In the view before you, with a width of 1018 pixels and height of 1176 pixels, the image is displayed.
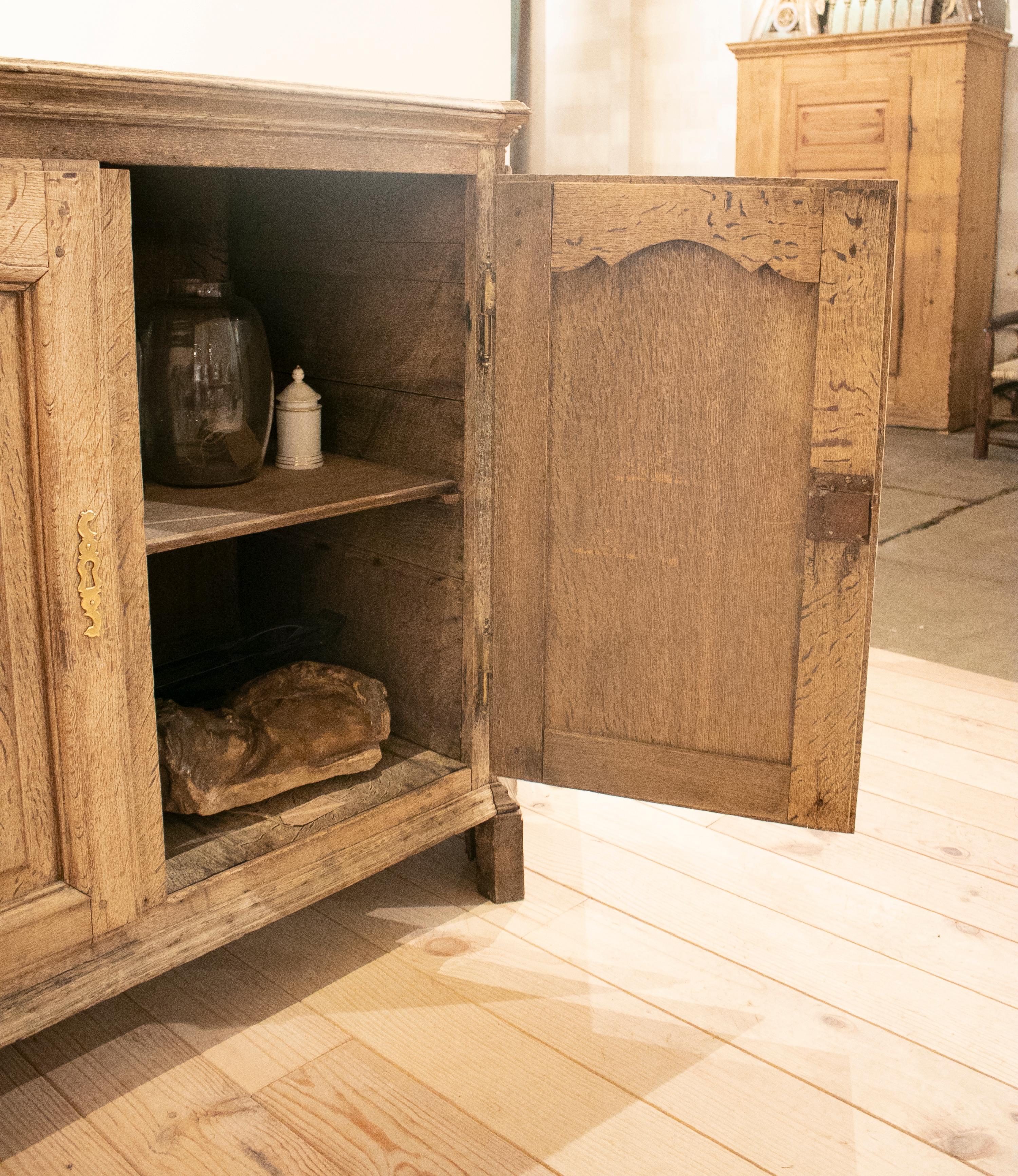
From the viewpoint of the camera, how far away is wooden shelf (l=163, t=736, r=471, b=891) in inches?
54.7

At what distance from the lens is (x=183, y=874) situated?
4.43ft

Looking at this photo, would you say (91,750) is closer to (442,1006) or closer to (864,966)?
(442,1006)

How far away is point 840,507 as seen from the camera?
1.32 m

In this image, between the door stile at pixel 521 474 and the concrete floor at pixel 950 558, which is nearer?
the door stile at pixel 521 474

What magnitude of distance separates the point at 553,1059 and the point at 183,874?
0.47m

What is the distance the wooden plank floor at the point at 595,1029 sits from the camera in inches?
48.5

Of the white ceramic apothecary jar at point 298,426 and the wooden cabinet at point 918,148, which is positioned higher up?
the wooden cabinet at point 918,148

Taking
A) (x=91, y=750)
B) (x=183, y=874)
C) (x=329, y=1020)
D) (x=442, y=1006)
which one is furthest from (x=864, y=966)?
(x=91, y=750)

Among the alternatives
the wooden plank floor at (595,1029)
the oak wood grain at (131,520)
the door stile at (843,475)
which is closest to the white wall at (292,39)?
the oak wood grain at (131,520)

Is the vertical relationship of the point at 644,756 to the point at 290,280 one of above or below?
below

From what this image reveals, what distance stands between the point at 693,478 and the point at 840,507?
0.17 m

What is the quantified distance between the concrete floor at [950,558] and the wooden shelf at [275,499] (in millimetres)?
1517

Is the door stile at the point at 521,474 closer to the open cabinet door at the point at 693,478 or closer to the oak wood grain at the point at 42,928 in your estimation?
the open cabinet door at the point at 693,478

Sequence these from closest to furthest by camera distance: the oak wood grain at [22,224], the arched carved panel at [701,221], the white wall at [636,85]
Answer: the oak wood grain at [22,224]
the arched carved panel at [701,221]
the white wall at [636,85]
